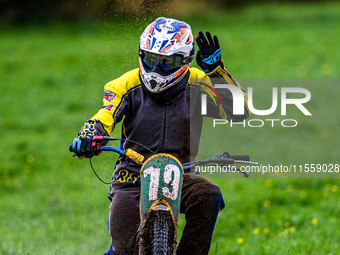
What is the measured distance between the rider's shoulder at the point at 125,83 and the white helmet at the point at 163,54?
14 cm

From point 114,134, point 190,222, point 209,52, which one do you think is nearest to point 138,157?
point 190,222

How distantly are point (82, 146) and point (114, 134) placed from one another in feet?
6.78

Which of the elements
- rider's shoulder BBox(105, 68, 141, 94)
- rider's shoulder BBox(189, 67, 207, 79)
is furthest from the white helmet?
rider's shoulder BBox(189, 67, 207, 79)

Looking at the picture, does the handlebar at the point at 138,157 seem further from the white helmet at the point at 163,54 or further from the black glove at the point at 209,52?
the black glove at the point at 209,52

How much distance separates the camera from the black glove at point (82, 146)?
4273 mm

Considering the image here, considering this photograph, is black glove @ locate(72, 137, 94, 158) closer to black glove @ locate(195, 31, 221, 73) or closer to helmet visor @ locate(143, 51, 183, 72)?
helmet visor @ locate(143, 51, 183, 72)

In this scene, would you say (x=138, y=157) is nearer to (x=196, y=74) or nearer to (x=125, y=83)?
(x=125, y=83)

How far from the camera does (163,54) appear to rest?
4758 millimetres

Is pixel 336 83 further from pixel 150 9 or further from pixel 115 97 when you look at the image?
pixel 115 97

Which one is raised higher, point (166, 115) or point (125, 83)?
point (125, 83)

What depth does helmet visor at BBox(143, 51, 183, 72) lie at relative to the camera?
480 cm

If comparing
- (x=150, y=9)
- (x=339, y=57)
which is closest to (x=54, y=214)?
(x=150, y=9)

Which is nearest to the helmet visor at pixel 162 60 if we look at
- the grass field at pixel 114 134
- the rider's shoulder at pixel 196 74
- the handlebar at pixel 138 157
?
the rider's shoulder at pixel 196 74

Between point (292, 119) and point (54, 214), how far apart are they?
22.1 ft
